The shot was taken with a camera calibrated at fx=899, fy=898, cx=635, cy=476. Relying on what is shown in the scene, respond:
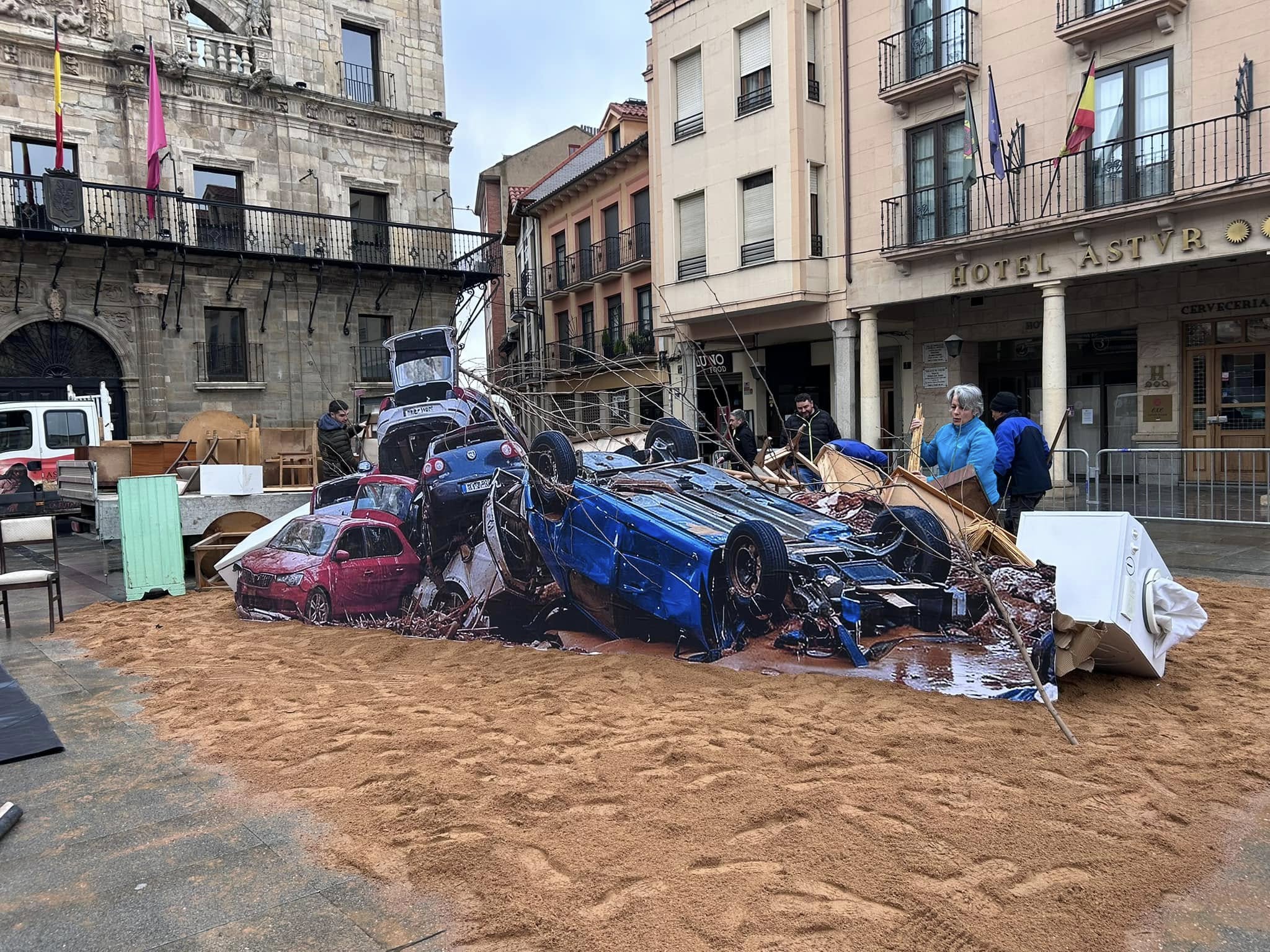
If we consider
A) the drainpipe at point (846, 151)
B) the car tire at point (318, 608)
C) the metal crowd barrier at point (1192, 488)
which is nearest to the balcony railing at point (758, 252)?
the drainpipe at point (846, 151)

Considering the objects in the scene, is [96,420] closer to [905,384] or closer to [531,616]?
[531,616]

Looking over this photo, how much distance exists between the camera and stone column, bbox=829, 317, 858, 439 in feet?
64.3

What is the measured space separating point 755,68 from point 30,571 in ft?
56.2

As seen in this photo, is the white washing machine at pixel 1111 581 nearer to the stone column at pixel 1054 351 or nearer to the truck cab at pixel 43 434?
the stone column at pixel 1054 351

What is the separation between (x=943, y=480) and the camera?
650 cm

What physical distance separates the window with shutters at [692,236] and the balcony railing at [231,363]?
1114 cm

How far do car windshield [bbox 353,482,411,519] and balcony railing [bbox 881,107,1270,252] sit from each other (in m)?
13.1

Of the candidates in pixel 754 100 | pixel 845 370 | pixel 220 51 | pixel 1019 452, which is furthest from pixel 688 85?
pixel 1019 452

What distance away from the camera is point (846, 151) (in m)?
19.3

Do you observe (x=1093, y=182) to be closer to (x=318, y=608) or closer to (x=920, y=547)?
(x=920, y=547)

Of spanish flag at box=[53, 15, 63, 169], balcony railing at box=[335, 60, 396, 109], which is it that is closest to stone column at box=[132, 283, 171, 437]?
spanish flag at box=[53, 15, 63, 169]

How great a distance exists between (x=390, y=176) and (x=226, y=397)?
25.8ft

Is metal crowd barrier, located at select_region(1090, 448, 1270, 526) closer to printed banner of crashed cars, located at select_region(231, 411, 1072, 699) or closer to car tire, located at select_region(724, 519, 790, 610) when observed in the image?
printed banner of crashed cars, located at select_region(231, 411, 1072, 699)

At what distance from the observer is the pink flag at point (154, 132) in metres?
20.1
